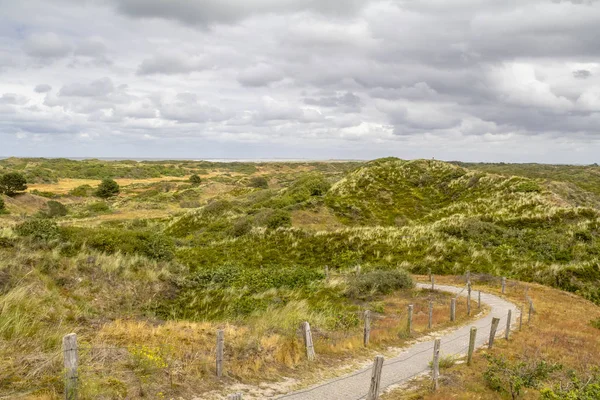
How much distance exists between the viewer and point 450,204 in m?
49.3

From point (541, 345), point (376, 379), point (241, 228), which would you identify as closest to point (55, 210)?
point (241, 228)

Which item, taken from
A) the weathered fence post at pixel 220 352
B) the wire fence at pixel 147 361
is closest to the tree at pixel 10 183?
the wire fence at pixel 147 361

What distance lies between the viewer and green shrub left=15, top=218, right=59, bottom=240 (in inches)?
762

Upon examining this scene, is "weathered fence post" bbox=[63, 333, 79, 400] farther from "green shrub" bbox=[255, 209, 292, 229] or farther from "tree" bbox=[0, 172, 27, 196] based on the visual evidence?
"tree" bbox=[0, 172, 27, 196]

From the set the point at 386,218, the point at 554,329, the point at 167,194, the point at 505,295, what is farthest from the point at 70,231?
the point at 167,194

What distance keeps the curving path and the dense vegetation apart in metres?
2.79

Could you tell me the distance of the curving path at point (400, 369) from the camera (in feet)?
31.2

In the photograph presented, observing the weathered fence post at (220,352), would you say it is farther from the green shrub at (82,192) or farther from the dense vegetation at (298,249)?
the green shrub at (82,192)

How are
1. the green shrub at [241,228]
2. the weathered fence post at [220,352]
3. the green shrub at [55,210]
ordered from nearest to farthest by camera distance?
the weathered fence post at [220,352] < the green shrub at [241,228] < the green shrub at [55,210]

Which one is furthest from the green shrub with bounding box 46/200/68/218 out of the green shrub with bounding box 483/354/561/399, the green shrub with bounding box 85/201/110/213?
the green shrub with bounding box 483/354/561/399

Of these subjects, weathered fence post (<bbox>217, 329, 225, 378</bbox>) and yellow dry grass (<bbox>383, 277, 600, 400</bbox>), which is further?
yellow dry grass (<bbox>383, 277, 600, 400</bbox>)

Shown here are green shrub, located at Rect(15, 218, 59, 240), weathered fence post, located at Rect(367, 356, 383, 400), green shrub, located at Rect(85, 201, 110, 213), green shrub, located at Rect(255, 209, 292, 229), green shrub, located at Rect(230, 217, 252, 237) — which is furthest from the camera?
green shrub, located at Rect(85, 201, 110, 213)

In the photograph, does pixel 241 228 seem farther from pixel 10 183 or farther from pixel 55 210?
pixel 10 183

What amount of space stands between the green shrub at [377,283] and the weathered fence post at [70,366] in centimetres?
1651
